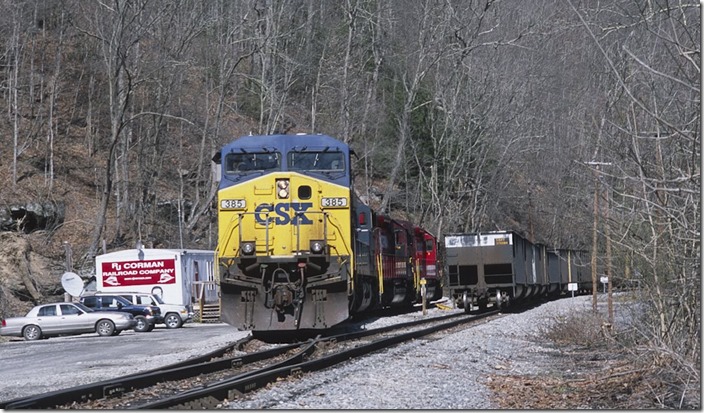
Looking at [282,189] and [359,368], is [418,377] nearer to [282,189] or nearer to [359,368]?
[359,368]

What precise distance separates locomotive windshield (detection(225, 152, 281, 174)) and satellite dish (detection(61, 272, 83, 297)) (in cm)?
1671

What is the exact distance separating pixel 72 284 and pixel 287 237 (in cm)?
1822

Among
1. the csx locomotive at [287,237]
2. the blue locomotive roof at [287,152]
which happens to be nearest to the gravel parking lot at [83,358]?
the csx locomotive at [287,237]

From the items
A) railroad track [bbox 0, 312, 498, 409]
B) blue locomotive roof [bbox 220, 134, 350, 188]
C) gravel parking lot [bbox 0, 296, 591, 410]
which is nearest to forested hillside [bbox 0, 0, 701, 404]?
gravel parking lot [bbox 0, 296, 591, 410]

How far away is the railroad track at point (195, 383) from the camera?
438 inches

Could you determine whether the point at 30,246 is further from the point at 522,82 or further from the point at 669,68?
the point at 669,68

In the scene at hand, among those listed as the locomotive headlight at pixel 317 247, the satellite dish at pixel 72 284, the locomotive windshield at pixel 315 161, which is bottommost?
the satellite dish at pixel 72 284

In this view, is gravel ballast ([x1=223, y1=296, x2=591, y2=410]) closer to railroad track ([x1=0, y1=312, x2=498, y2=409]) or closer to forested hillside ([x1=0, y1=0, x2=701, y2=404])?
railroad track ([x1=0, y1=312, x2=498, y2=409])

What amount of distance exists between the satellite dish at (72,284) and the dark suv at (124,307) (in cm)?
158

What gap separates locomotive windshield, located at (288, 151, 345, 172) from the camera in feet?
69.7

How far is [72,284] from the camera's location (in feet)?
118

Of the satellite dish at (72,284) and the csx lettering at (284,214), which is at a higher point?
the csx lettering at (284,214)

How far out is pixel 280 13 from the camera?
48.4m

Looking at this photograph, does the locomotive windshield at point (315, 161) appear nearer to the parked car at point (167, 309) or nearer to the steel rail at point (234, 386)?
the steel rail at point (234, 386)
